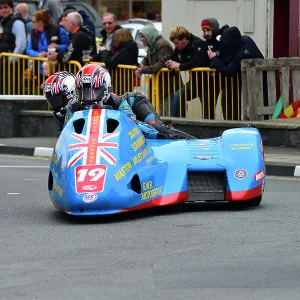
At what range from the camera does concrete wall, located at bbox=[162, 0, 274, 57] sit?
760 inches

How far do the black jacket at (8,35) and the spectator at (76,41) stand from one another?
1.32 meters

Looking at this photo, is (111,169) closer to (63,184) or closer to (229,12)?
(63,184)

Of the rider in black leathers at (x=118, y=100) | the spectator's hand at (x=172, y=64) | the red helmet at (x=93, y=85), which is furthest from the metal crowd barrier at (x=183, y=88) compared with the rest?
the red helmet at (x=93, y=85)

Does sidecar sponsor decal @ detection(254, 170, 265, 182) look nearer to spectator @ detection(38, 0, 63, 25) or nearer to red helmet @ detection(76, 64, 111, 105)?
red helmet @ detection(76, 64, 111, 105)

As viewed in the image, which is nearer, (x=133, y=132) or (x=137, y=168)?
(x=137, y=168)

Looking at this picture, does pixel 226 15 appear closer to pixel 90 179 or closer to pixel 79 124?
pixel 79 124

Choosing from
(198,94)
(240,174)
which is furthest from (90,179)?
(198,94)

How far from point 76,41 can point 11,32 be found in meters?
1.86

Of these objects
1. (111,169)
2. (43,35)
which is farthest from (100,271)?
(43,35)

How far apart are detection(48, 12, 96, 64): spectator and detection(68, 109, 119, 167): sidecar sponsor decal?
8782mm

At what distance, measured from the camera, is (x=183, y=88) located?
18250mm

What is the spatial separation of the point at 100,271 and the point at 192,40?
10.1 meters

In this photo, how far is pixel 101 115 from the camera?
10.6 m

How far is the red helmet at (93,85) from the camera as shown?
10.9 meters
